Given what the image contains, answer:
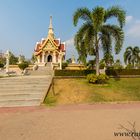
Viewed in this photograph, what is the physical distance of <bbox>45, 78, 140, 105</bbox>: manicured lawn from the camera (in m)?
15.4

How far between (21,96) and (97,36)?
895 centimetres

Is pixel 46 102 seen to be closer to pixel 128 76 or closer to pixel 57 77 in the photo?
pixel 57 77

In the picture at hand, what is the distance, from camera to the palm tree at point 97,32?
19922 millimetres

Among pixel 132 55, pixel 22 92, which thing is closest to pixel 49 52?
pixel 132 55

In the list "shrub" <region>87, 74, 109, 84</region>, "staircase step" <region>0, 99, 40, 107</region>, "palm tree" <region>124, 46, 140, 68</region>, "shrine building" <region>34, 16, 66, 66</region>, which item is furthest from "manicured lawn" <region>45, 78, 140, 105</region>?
"palm tree" <region>124, 46, 140, 68</region>

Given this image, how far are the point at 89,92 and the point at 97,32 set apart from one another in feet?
19.4

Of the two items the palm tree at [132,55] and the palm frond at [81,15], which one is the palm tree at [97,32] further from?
the palm tree at [132,55]

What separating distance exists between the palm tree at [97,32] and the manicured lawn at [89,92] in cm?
230

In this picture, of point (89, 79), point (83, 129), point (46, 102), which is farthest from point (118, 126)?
point (89, 79)

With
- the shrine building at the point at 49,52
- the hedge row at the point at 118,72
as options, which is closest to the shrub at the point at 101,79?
the hedge row at the point at 118,72

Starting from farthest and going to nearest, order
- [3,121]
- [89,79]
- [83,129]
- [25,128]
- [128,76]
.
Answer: [128,76], [89,79], [3,121], [25,128], [83,129]

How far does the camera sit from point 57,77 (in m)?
22.2

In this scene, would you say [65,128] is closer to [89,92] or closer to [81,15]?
[89,92]

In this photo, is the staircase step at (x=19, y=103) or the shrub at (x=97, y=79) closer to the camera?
the staircase step at (x=19, y=103)
